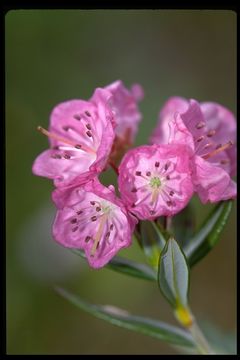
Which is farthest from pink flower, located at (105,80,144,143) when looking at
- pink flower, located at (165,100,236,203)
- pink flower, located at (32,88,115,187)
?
pink flower, located at (165,100,236,203)

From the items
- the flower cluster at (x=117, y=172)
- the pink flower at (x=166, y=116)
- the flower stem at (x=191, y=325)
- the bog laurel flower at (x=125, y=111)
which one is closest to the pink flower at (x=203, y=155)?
the flower cluster at (x=117, y=172)

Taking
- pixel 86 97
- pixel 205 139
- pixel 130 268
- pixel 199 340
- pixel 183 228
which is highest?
pixel 86 97

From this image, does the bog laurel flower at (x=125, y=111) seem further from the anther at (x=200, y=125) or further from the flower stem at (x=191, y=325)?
the flower stem at (x=191, y=325)

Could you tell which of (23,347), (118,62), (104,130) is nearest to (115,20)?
(118,62)

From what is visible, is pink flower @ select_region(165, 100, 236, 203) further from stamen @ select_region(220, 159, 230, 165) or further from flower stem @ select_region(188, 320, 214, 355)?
flower stem @ select_region(188, 320, 214, 355)

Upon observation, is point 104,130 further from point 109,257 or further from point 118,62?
point 118,62

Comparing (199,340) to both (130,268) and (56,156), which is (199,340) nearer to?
(130,268)

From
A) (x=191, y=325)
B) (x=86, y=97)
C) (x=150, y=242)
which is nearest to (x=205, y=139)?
(x=150, y=242)
